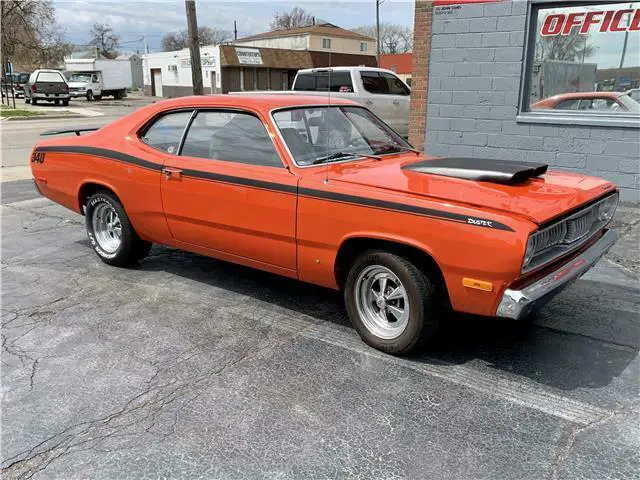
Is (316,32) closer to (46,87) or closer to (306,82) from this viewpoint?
(46,87)

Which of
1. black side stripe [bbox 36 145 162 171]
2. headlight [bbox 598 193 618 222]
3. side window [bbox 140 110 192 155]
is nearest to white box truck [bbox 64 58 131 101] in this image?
black side stripe [bbox 36 145 162 171]

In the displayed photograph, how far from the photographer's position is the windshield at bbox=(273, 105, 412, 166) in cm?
412

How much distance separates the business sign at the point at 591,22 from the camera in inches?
300

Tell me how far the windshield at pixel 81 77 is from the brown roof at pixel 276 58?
10.7m

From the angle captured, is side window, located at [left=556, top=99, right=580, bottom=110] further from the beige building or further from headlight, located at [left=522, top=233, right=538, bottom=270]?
the beige building

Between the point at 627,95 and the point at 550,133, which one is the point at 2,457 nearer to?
the point at 550,133

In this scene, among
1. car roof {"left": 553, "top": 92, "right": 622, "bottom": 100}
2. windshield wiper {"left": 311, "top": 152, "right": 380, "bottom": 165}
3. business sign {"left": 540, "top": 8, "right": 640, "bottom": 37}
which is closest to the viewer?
windshield wiper {"left": 311, "top": 152, "right": 380, "bottom": 165}

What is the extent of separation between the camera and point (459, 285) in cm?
319

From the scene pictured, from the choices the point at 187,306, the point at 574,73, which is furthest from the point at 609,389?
the point at 574,73

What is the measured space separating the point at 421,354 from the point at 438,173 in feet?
3.97

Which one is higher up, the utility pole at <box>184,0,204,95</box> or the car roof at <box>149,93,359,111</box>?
the utility pole at <box>184,0,204,95</box>

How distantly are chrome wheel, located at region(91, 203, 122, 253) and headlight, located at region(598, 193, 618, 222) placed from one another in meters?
4.15

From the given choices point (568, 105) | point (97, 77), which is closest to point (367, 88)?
point (568, 105)

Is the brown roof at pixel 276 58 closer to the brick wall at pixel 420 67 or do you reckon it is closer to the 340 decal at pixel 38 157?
the brick wall at pixel 420 67
